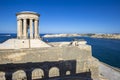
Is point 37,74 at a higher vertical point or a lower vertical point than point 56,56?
lower

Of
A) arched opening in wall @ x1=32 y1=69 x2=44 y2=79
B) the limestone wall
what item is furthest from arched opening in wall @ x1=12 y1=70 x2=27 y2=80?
the limestone wall

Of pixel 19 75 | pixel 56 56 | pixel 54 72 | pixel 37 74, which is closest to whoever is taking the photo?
pixel 19 75

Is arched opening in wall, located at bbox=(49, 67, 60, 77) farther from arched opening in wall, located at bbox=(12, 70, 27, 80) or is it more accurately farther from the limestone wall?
arched opening in wall, located at bbox=(12, 70, 27, 80)

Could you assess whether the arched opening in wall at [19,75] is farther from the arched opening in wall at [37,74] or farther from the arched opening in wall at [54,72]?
the arched opening in wall at [54,72]

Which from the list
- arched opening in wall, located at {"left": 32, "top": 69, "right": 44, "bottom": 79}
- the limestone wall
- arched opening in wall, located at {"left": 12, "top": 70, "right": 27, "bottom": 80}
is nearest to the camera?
arched opening in wall, located at {"left": 12, "top": 70, "right": 27, "bottom": 80}

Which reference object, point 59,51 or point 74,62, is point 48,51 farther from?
point 74,62

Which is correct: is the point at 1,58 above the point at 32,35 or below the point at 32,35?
below

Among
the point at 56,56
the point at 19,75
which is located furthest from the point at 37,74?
the point at 56,56

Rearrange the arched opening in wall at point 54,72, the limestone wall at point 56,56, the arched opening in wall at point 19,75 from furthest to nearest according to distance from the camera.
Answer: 1. the arched opening in wall at point 54,72
2. the limestone wall at point 56,56
3. the arched opening in wall at point 19,75

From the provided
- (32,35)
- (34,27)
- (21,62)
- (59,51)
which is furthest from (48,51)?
(34,27)

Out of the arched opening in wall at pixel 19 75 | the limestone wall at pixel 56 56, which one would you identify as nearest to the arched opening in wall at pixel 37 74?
the arched opening in wall at pixel 19 75

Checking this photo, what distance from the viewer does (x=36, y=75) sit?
10617mm

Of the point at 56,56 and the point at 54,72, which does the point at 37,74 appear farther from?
the point at 56,56

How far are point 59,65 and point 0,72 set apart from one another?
506cm
